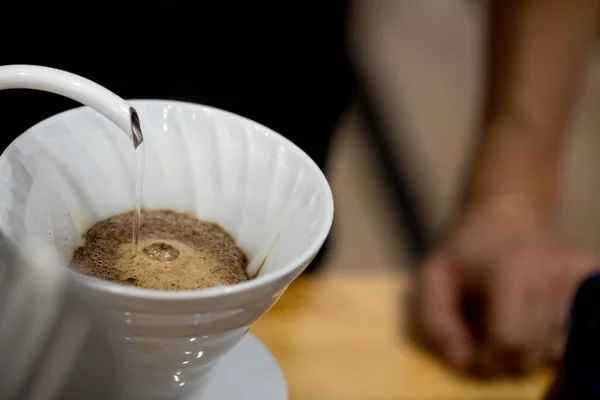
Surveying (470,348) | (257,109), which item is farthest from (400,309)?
(257,109)

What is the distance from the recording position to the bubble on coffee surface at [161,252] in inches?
11.6

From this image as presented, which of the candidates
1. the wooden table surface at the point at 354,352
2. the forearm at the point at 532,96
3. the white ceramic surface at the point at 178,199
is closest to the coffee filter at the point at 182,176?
the white ceramic surface at the point at 178,199

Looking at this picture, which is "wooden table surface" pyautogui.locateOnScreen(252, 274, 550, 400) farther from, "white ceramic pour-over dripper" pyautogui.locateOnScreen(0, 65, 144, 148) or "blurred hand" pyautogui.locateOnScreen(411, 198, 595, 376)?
"white ceramic pour-over dripper" pyautogui.locateOnScreen(0, 65, 144, 148)

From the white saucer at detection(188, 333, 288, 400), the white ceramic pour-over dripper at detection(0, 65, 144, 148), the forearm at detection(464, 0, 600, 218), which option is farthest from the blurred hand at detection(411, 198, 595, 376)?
the white ceramic pour-over dripper at detection(0, 65, 144, 148)

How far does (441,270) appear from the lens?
73cm

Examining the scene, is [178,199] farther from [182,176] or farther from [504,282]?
[504,282]

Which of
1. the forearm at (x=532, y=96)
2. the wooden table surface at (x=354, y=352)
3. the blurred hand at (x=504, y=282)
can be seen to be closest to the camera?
the wooden table surface at (x=354, y=352)

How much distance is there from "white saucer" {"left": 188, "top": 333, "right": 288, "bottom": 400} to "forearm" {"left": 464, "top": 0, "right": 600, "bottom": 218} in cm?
51

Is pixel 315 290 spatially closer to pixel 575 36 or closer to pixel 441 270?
pixel 441 270

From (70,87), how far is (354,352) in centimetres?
34

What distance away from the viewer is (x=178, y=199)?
0.33 meters

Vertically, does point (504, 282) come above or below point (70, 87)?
below

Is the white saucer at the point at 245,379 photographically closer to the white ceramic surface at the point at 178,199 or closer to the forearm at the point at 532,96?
the white ceramic surface at the point at 178,199

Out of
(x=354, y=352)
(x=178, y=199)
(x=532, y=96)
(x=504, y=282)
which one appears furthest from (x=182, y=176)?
(x=532, y=96)
